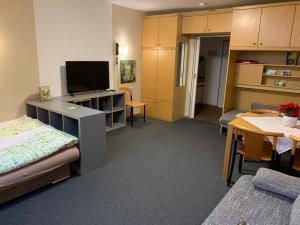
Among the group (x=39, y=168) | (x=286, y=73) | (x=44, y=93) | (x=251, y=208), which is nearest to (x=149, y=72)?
(x=44, y=93)

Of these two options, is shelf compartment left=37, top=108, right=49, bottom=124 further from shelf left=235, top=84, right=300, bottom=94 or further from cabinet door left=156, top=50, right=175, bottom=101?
shelf left=235, top=84, right=300, bottom=94

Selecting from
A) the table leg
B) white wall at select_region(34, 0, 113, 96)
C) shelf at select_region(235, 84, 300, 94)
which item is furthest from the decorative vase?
white wall at select_region(34, 0, 113, 96)

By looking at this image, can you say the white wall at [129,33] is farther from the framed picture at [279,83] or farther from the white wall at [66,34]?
the framed picture at [279,83]

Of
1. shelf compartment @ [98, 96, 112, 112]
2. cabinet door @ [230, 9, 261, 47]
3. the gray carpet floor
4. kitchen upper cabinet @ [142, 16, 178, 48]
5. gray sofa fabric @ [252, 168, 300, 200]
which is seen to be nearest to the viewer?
gray sofa fabric @ [252, 168, 300, 200]

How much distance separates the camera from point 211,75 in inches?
278

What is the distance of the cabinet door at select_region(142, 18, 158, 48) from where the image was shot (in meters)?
5.29

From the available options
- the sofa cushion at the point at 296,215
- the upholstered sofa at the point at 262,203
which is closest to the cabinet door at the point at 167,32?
the upholstered sofa at the point at 262,203

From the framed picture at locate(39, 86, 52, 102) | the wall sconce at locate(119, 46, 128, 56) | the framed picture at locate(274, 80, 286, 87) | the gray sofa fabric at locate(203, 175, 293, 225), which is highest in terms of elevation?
the wall sconce at locate(119, 46, 128, 56)

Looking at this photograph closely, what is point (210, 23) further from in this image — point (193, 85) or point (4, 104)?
point (4, 104)

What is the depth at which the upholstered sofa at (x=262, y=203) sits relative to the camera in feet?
5.09

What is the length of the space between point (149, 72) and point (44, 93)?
8.66 ft

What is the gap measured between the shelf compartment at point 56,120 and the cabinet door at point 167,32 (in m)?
2.88

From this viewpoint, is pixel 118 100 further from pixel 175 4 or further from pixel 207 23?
pixel 207 23

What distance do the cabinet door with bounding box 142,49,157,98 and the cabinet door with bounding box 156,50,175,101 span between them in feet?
0.41
